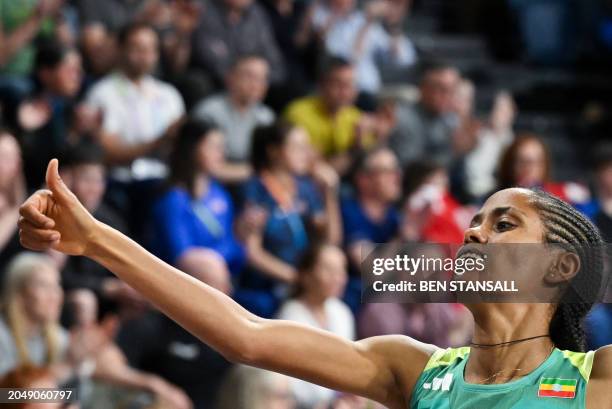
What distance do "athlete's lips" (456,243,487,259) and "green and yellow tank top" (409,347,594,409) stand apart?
11.2 inches

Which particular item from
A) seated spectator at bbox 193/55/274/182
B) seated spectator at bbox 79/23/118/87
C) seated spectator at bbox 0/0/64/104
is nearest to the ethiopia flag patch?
seated spectator at bbox 193/55/274/182

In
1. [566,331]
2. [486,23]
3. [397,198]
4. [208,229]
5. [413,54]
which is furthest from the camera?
[486,23]

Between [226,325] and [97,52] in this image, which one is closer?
[226,325]

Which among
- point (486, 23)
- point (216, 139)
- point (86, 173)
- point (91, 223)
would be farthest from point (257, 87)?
point (91, 223)

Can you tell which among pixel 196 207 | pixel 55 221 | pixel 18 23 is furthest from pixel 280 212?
pixel 55 221

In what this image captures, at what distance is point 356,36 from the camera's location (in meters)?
9.30

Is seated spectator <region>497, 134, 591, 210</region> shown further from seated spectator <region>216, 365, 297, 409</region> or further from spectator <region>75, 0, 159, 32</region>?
spectator <region>75, 0, 159, 32</region>

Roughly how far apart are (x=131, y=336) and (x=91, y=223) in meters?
3.12

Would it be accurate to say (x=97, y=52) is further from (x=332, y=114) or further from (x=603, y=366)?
(x=603, y=366)

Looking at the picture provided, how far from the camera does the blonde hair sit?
198 inches

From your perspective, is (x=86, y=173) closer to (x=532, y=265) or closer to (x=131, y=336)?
(x=131, y=336)

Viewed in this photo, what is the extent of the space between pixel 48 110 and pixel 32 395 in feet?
9.89

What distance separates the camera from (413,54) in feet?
33.0

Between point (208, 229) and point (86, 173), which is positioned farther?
point (208, 229)
